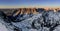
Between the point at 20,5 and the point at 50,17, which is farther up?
the point at 20,5

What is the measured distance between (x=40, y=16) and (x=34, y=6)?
0.34 ft

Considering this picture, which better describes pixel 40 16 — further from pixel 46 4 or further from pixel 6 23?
pixel 6 23

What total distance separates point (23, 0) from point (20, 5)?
0.05m

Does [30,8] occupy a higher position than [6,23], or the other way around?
[30,8]

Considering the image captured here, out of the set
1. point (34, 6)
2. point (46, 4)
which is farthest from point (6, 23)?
point (46, 4)

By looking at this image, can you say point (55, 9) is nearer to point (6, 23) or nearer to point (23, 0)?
point (23, 0)

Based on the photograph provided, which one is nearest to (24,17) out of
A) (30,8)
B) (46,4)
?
(30,8)

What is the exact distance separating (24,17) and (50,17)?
0.76 ft

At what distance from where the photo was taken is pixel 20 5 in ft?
2.95

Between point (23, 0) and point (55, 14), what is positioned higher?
point (23, 0)

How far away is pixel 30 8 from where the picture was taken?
2.96 ft

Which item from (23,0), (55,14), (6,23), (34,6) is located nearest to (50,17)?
(55,14)

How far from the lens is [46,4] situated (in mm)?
903

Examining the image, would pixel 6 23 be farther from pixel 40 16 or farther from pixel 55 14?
pixel 55 14
